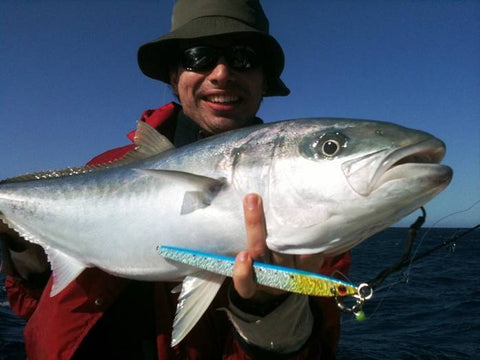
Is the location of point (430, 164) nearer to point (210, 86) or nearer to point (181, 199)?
point (181, 199)

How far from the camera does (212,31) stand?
3.40 metres

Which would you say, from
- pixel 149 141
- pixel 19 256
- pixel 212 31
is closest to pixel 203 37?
pixel 212 31

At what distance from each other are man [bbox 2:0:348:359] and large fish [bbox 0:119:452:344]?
0.18m

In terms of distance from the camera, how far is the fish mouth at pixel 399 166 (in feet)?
5.91

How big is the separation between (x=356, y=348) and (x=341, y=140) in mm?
7705

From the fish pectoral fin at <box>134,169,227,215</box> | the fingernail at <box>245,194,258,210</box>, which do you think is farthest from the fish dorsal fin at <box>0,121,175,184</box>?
the fingernail at <box>245,194,258,210</box>

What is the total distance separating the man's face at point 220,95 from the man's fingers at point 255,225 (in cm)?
173

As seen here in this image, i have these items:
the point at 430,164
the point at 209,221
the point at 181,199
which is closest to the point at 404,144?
the point at 430,164

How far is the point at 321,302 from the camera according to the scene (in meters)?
3.14

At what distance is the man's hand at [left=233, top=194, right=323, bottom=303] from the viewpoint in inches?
78.3

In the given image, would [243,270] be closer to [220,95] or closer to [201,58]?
[220,95]

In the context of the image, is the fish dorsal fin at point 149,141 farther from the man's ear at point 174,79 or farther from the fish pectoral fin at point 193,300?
the man's ear at point 174,79

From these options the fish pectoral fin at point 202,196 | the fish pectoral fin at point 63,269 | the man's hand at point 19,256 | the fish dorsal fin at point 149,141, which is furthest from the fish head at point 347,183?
the man's hand at point 19,256

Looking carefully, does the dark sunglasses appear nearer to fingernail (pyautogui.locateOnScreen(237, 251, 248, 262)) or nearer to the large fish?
the large fish
